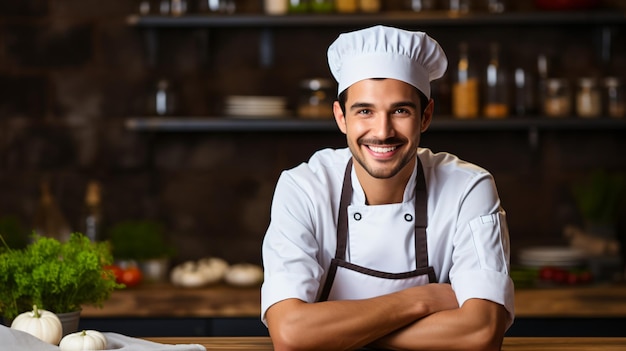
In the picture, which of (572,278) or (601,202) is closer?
(572,278)

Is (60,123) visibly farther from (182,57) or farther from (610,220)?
(610,220)

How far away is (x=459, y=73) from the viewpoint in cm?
386

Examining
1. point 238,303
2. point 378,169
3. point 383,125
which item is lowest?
point 238,303

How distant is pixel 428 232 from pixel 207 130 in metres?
1.97

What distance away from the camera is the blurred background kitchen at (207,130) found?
4.01 metres

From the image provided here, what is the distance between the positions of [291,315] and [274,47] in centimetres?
225

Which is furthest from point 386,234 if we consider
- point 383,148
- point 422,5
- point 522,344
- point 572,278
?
point 422,5

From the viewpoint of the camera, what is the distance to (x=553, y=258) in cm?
370

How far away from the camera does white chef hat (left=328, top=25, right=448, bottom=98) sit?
6.89 feet

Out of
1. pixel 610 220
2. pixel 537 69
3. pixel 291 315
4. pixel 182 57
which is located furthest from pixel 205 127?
pixel 291 315

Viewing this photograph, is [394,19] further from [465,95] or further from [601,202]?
[601,202]

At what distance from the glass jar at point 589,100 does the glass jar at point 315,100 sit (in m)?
1.01

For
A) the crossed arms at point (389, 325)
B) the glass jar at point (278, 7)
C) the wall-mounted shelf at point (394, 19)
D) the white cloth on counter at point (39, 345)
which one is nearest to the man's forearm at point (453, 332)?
the crossed arms at point (389, 325)

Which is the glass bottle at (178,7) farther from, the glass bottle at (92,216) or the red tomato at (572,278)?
the red tomato at (572,278)
